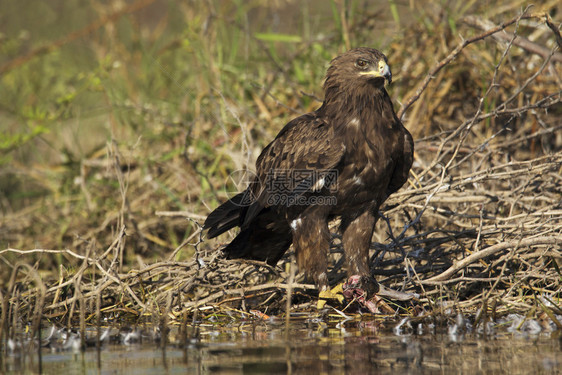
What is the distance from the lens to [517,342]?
10.9 ft

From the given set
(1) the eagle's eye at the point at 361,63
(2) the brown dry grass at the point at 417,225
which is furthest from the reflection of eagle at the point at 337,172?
(2) the brown dry grass at the point at 417,225

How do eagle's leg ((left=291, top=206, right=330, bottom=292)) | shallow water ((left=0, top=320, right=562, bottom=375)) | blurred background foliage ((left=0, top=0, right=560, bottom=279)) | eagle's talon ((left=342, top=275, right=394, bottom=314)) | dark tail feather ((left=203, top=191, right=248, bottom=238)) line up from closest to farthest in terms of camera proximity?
shallow water ((left=0, top=320, right=562, bottom=375)) < eagle's talon ((left=342, top=275, right=394, bottom=314)) < eagle's leg ((left=291, top=206, right=330, bottom=292)) < dark tail feather ((left=203, top=191, right=248, bottom=238)) < blurred background foliage ((left=0, top=0, right=560, bottom=279))

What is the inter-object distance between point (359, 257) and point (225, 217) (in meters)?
0.97

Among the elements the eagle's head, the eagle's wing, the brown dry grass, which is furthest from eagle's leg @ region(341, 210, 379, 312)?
the eagle's head

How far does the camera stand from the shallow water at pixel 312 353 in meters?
2.92

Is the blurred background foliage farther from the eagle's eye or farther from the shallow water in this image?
the shallow water

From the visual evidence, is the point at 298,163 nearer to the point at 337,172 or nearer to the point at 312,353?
the point at 337,172

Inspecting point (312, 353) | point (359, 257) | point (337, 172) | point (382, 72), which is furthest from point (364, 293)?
point (382, 72)

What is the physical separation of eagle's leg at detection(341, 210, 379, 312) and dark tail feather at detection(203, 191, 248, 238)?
0.74m

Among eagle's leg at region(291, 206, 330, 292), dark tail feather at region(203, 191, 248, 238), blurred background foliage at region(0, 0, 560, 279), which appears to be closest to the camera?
eagle's leg at region(291, 206, 330, 292)

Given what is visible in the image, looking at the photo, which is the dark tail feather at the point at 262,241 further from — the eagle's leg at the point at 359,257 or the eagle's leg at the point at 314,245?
the eagle's leg at the point at 359,257

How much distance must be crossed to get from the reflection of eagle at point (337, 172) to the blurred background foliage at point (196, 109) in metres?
1.07

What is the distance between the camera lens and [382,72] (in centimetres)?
440

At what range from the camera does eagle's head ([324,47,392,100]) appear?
4.45 m
